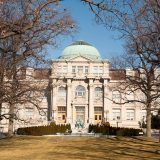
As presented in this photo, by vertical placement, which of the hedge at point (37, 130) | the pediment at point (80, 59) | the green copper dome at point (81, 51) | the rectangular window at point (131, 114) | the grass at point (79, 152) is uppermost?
the green copper dome at point (81, 51)

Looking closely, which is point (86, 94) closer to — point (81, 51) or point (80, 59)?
point (80, 59)

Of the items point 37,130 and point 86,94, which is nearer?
point 37,130

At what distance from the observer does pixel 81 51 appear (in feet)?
295

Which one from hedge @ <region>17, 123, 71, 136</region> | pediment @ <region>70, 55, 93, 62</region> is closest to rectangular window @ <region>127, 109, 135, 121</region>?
pediment @ <region>70, 55, 93, 62</region>

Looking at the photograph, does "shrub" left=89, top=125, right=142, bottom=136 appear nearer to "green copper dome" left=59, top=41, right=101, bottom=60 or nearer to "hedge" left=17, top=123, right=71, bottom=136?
"hedge" left=17, top=123, right=71, bottom=136

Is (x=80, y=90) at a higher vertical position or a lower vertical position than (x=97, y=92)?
higher

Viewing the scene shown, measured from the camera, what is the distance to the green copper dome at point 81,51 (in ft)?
293

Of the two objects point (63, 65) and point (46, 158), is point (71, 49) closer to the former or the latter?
point (63, 65)

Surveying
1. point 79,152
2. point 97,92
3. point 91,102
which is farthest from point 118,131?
point 97,92

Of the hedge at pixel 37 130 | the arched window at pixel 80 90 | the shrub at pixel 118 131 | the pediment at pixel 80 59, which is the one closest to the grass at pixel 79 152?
the shrub at pixel 118 131

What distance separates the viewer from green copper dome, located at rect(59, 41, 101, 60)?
89406 mm

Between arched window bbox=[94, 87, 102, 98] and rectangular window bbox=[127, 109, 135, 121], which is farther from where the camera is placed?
arched window bbox=[94, 87, 102, 98]

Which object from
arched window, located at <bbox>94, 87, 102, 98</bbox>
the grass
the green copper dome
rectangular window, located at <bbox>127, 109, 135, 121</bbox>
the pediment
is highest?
the green copper dome

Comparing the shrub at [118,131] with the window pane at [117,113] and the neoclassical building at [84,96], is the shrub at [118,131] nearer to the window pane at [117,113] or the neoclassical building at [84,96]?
the neoclassical building at [84,96]
